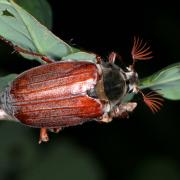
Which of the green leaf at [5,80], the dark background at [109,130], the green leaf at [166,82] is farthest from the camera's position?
the dark background at [109,130]

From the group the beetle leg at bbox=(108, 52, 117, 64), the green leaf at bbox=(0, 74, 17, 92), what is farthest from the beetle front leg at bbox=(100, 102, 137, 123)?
the green leaf at bbox=(0, 74, 17, 92)

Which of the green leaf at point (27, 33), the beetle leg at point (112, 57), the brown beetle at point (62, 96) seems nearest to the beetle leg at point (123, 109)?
the brown beetle at point (62, 96)

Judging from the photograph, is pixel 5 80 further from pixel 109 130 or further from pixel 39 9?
pixel 109 130

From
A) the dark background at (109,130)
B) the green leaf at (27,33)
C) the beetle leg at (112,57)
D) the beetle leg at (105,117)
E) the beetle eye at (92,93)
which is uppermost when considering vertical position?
the green leaf at (27,33)

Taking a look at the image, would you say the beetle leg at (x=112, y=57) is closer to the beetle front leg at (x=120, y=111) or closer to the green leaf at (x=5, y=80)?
the beetle front leg at (x=120, y=111)


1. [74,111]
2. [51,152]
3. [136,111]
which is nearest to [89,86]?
[74,111]

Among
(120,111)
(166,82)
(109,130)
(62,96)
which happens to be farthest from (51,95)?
(109,130)
